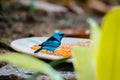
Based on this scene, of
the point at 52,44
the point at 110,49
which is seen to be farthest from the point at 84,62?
the point at 52,44

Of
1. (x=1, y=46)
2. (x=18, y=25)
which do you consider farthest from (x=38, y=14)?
(x=1, y=46)

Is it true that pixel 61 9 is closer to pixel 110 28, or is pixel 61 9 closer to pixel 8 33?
pixel 8 33

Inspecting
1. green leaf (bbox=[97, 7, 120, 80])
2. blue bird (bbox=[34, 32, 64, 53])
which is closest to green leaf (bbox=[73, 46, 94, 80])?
green leaf (bbox=[97, 7, 120, 80])

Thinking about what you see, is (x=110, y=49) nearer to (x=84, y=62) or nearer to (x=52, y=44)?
(x=84, y=62)

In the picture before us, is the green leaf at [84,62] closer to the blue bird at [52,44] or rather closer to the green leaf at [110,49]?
the green leaf at [110,49]

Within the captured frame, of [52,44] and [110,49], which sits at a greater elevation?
[52,44]

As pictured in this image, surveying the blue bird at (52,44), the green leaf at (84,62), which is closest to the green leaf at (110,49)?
the green leaf at (84,62)

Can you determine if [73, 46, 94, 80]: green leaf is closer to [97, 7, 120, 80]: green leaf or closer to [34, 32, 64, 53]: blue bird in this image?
[97, 7, 120, 80]: green leaf
